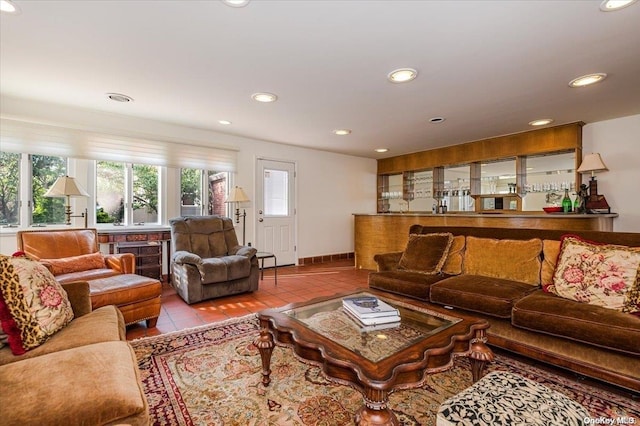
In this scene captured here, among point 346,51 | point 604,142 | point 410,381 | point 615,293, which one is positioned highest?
point 346,51

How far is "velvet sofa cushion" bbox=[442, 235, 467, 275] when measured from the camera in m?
2.93

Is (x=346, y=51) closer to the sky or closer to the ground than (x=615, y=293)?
closer to the sky

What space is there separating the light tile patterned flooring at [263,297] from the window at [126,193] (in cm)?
111

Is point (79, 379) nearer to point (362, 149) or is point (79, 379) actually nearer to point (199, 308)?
point (199, 308)

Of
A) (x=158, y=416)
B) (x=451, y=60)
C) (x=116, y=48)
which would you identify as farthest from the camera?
(x=451, y=60)

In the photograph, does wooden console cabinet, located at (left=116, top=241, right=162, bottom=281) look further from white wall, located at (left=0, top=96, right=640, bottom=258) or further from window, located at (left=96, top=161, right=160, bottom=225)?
white wall, located at (left=0, top=96, right=640, bottom=258)

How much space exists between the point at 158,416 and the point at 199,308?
1761mm

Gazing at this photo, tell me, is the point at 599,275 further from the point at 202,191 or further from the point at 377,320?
the point at 202,191

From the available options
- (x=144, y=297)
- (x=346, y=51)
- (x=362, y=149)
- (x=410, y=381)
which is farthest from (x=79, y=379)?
(x=362, y=149)

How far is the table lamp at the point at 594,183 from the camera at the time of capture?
383cm

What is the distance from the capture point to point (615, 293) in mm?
1902

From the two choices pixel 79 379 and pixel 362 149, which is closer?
pixel 79 379

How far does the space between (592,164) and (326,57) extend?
3812 millimetres

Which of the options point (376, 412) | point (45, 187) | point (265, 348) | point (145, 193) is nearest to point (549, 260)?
point (376, 412)
